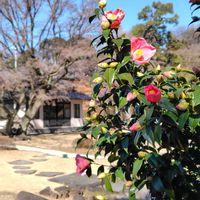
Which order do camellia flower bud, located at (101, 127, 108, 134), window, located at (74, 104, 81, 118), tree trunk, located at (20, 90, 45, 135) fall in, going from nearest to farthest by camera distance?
1. camellia flower bud, located at (101, 127, 108, 134)
2. tree trunk, located at (20, 90, 45, 135)
3. window, located at (74, 104, 81, 118)

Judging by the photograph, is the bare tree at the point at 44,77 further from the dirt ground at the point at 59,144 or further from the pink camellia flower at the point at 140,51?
the pink camellia flower at the point at 140,51

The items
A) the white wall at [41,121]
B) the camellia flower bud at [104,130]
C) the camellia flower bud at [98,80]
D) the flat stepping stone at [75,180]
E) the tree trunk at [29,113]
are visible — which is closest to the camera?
the camellia flower bud at [98,80]

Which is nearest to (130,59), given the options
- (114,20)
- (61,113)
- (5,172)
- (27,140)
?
(114,20)

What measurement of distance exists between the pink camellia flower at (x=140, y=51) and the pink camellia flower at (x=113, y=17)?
125 millimetres

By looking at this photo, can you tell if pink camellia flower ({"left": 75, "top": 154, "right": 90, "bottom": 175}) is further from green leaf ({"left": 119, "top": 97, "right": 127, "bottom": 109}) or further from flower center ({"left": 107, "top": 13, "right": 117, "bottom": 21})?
flower center ({"left": 107, "top": 13, "right": 117, "bottom": 21})

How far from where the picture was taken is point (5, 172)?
913cm

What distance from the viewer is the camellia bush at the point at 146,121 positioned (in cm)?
157

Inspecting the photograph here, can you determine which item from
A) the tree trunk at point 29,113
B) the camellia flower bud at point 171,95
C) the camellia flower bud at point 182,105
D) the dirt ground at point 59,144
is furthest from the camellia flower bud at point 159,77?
the tree trunk at point 29,113

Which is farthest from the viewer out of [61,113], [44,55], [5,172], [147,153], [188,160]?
[61,113]

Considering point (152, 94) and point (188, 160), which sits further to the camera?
point (188, 160)

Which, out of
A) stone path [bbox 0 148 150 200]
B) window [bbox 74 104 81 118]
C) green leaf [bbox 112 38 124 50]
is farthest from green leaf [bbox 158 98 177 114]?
window [bbox 74 104 81 118]

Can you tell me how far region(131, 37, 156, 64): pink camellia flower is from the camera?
5.75ft

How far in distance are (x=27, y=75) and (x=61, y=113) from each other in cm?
915

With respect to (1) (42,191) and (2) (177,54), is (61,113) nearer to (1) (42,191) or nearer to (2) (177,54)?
(2) (177,54)
